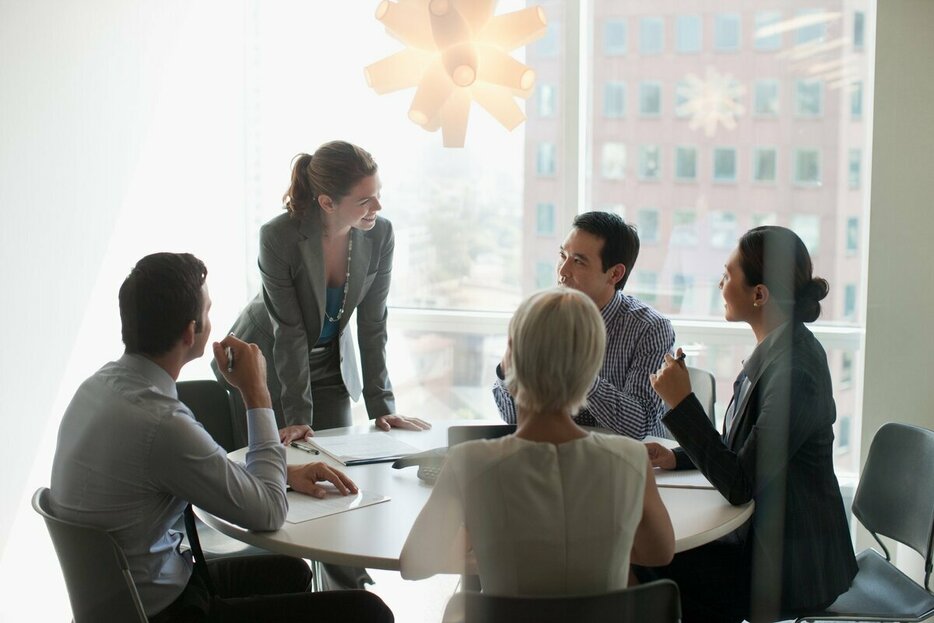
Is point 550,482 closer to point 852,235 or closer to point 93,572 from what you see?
point 93,572

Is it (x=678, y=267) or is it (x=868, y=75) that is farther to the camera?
(x=678, y=267)

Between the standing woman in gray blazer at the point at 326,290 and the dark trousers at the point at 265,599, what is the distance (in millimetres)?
478

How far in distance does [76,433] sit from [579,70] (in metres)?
2.33

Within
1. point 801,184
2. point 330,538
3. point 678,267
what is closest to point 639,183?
point 678,267

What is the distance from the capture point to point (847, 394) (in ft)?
9.56

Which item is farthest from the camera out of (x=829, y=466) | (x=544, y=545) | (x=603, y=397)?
(x=603, y=397)

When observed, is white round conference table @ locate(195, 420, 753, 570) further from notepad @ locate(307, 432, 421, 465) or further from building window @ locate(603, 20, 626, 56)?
building window @ locate(603, 20, 626, 56)

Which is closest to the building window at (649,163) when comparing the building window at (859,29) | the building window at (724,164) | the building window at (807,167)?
the building window at (724,164)

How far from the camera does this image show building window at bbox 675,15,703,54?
3088 mm

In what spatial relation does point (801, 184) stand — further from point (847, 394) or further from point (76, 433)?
point (76, 433)

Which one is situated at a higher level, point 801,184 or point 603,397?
point 801,184

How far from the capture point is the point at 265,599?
1.59 meters

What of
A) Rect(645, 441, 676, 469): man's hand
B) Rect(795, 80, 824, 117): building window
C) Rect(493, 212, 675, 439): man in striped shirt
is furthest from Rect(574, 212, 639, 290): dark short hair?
Rect(795, 80, 824, 117): building window

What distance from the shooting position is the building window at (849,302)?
2.95m
